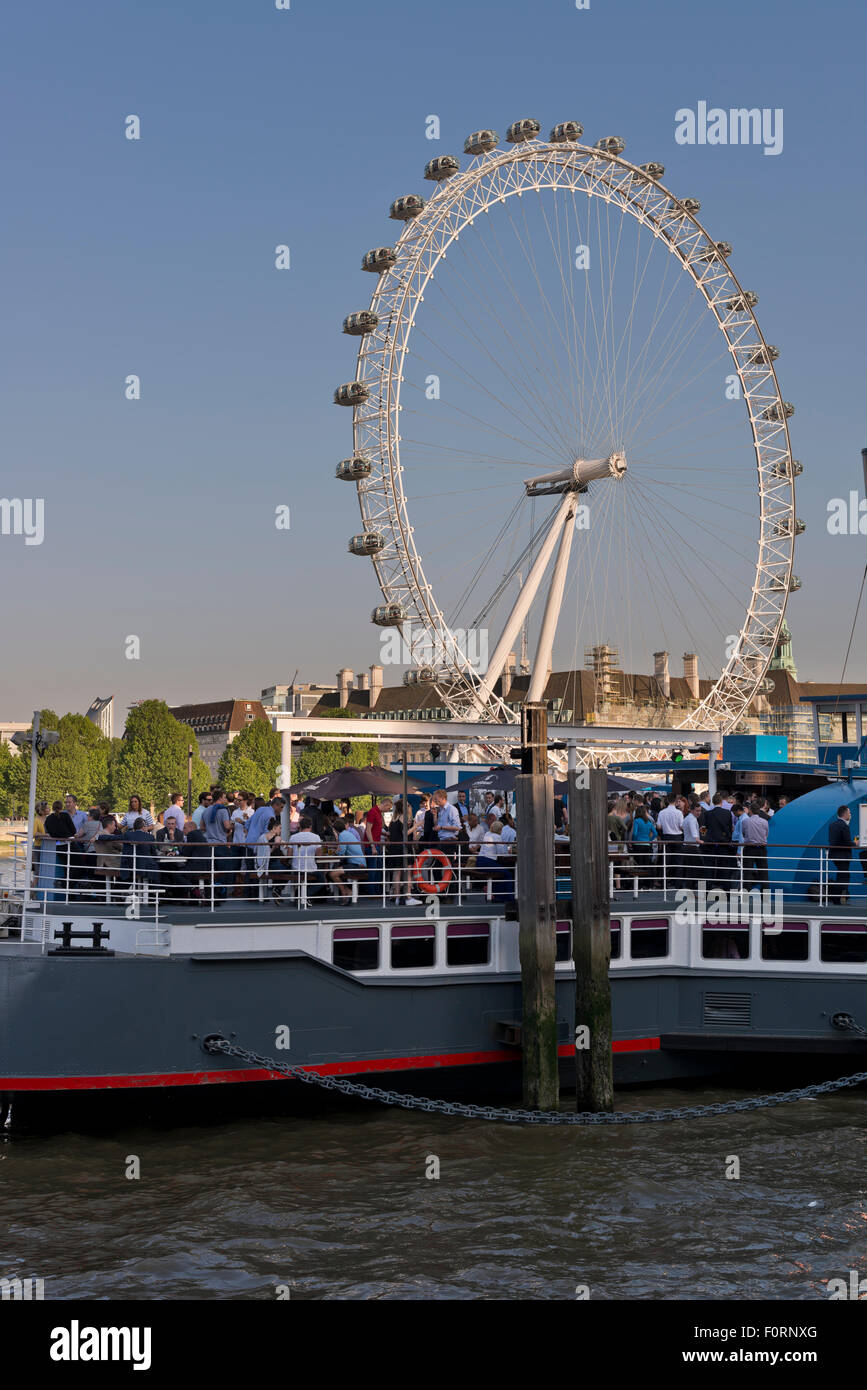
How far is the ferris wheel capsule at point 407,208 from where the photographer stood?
139 ft

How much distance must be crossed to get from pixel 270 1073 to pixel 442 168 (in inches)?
1352

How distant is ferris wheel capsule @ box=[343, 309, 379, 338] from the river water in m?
31.3

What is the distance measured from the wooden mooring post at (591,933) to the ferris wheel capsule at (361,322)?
30.1m

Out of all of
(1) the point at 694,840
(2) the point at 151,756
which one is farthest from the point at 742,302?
(2) the point at 151,756

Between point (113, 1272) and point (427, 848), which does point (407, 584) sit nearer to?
point (427, 848)

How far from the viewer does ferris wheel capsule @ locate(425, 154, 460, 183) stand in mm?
42312

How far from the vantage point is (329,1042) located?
15.0m

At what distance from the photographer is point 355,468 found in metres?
42.5

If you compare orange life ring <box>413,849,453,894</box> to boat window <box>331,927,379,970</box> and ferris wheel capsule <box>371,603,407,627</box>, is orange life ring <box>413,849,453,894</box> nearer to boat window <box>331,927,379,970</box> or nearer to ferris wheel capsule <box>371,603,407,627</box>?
boat window <box>331,927,379,970</box>

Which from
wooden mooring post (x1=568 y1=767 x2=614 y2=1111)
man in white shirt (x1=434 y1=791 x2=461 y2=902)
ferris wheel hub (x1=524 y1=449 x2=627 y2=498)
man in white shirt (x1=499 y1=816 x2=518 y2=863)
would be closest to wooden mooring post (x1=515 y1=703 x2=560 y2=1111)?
wooden mooring post (x1=568 y1=767 x2=614 y2=1111)

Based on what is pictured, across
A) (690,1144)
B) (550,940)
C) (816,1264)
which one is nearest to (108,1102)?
(550,940)
